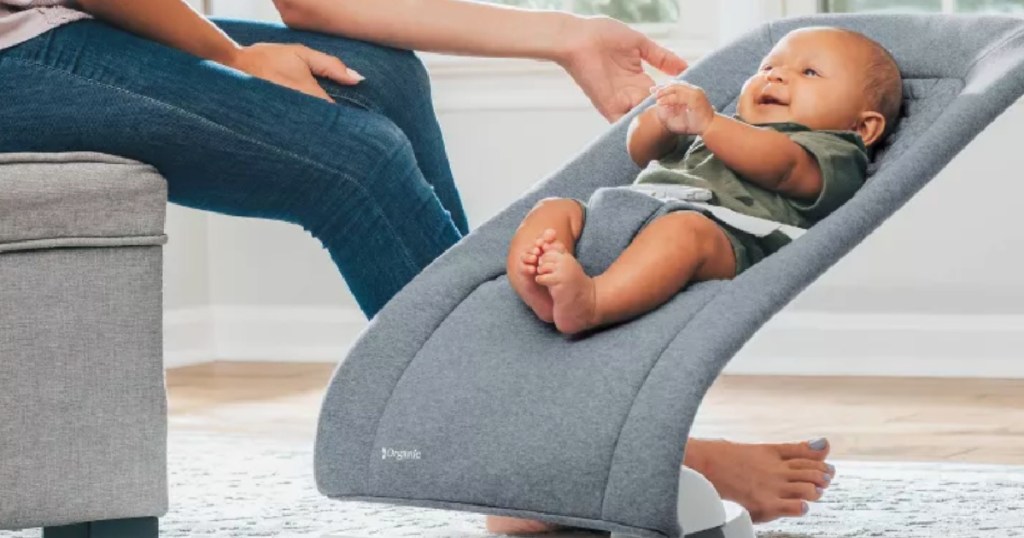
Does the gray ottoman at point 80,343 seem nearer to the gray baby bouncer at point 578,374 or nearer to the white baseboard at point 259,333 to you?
the gray baby bouncer at point 578,374

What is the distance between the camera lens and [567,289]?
152cm

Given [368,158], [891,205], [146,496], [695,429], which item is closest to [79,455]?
[146,496]

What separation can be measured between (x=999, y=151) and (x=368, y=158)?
2061 millimetres

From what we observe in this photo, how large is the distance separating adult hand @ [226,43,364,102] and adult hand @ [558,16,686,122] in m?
0.28

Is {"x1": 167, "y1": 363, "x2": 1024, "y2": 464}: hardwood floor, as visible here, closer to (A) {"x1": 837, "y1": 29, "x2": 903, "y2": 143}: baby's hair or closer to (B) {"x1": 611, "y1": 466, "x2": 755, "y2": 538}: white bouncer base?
(A) {"x1": 837, "y1": 29, "x2": 903, "y2": 143}: baby's hair

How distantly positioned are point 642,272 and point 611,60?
54 centimetres

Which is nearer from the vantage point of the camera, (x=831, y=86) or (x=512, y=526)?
(x=831, y=86)

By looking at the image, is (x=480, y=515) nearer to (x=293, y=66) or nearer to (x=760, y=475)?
(x=760, y=475)

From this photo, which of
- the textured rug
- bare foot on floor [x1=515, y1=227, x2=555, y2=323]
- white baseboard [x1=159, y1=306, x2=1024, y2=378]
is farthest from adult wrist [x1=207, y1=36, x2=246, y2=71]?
white baseboard [x1=159, y1=306, x2=1024, y2=378]

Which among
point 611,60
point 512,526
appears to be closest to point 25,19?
point 611,60

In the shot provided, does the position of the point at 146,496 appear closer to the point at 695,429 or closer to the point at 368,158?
the point at 368,158

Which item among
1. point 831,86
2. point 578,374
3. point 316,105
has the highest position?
point 831,86

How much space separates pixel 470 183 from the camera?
13.0 ft

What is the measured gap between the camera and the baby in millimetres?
1558
